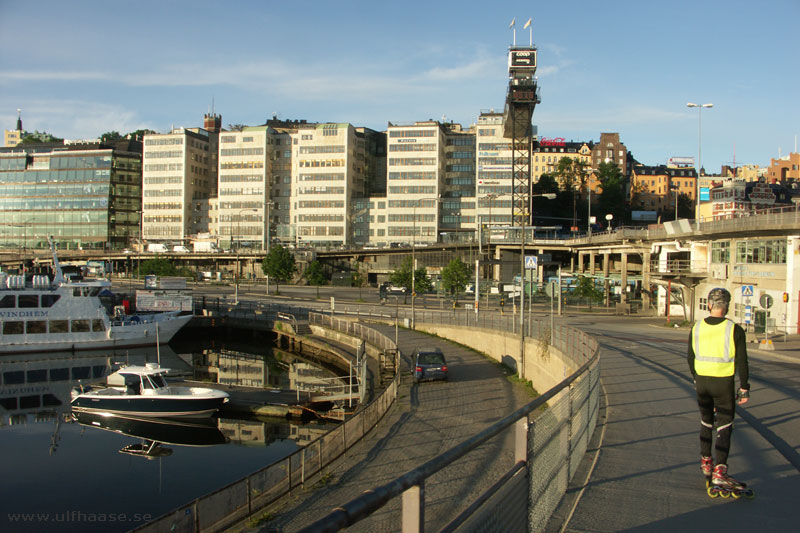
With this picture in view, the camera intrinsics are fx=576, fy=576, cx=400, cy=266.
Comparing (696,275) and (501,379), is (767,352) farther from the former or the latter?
(696,275)

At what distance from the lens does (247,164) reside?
11962 centimetres

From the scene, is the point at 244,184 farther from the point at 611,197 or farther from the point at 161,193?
the point at 611,197

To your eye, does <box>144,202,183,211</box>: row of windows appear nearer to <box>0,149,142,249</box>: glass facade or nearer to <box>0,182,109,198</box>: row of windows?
<box>0,149,142,249</box>: glass facade

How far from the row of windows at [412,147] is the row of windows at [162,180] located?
1965 inches

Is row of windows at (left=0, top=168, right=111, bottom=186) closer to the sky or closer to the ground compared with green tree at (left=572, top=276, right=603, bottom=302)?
closer to the sky

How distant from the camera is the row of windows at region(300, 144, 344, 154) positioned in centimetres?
11188

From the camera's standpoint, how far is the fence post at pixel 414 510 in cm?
323

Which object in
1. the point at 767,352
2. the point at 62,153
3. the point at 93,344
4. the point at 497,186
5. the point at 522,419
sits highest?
the point at 62,153

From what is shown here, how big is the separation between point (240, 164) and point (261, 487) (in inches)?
4474

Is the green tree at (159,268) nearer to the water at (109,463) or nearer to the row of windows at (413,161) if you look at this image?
the row of windows at (413,161)

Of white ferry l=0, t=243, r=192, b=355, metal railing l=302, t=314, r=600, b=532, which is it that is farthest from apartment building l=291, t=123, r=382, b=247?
metal railing l=302, t=314, r=600, b=532

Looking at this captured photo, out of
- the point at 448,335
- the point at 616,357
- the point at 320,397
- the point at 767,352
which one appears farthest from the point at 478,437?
the point at 448,335

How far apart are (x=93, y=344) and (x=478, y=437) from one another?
51.3 m

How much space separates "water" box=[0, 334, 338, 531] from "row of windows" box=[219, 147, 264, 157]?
304ft
